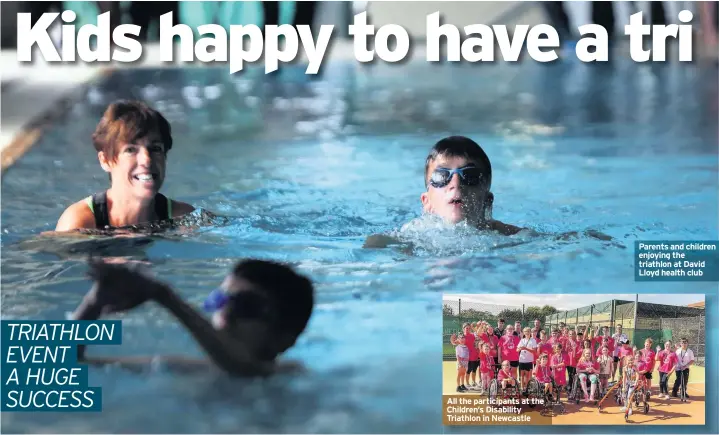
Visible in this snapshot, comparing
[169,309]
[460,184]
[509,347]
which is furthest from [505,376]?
[169,309]

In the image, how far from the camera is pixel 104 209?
3.83 metres

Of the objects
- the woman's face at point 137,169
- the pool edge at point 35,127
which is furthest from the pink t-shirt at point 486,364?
the pool edge at point 35,127

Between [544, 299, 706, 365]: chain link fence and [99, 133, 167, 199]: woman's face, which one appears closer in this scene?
[544, 299, 706, 365]: chain link fence

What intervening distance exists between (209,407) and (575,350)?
144cm

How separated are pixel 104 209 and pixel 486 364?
170cm

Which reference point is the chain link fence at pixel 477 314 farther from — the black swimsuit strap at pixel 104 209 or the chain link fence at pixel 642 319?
the black swimsuit strap at pixel 104 209

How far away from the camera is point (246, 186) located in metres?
4.33

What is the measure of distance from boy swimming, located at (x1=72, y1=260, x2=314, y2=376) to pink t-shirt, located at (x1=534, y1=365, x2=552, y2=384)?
93cm

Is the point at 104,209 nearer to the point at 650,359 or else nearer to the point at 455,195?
the point at 455,195

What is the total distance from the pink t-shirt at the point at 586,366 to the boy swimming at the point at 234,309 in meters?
1.08

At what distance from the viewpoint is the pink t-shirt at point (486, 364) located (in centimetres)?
359

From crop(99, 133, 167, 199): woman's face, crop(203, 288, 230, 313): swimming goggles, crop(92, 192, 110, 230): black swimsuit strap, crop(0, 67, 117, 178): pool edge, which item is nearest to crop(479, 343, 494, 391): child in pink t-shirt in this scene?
crop(203, 288, 230, 313): swimming goggles

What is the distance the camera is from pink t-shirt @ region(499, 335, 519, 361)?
360cm

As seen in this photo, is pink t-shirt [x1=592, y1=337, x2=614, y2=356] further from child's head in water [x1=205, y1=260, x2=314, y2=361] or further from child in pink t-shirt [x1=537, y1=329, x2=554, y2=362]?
child's head in water [x1=205, y1=260, x2=314, y2=361]
